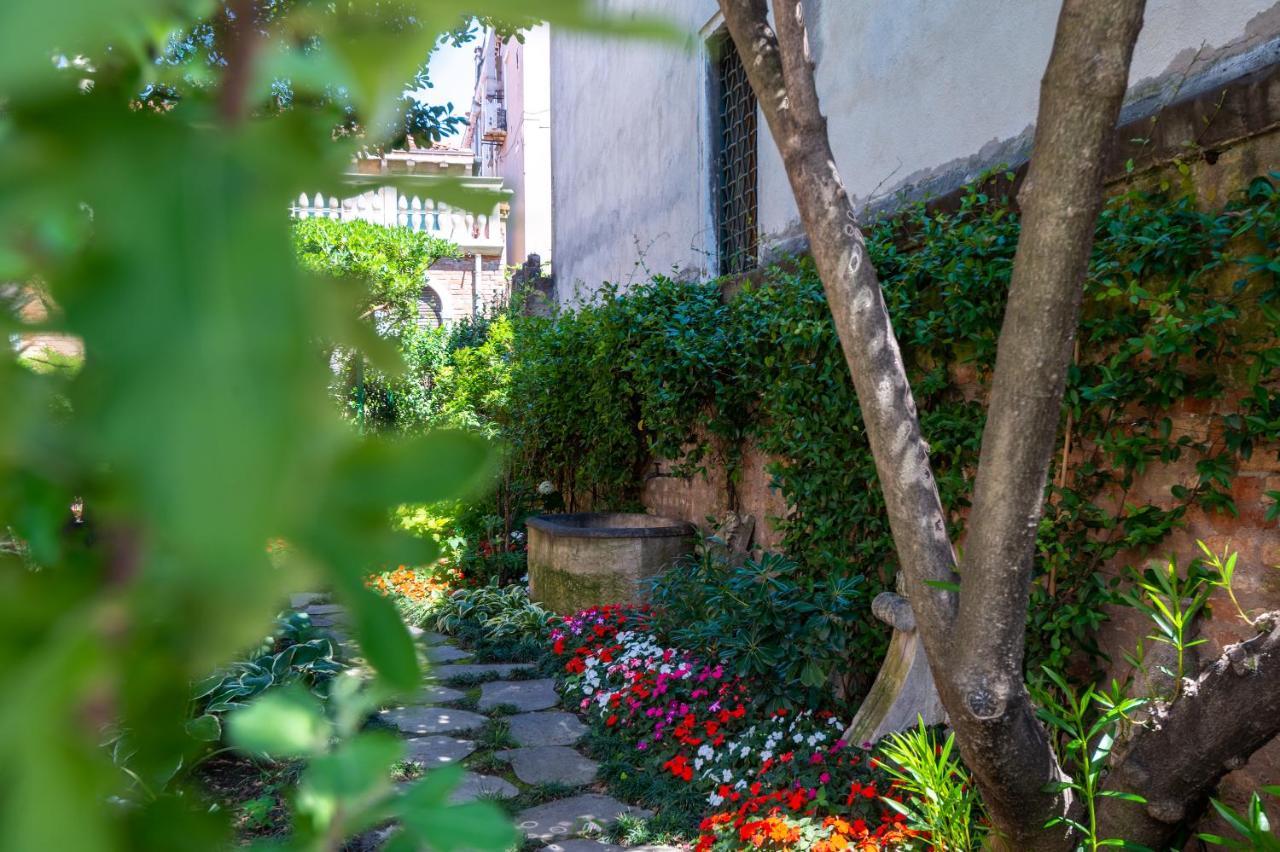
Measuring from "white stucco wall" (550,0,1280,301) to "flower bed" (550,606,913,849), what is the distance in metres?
2.75

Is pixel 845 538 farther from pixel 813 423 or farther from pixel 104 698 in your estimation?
pixel 104 698

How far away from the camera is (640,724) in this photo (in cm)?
480

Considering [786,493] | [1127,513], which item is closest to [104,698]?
[1127,513]

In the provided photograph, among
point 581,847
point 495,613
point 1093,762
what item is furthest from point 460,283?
point 1093,762

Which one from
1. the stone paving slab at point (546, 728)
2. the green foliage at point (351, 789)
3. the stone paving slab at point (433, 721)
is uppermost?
the green foliage at point (351, 789)

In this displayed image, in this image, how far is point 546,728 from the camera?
5062 mm

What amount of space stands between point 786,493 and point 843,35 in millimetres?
2972

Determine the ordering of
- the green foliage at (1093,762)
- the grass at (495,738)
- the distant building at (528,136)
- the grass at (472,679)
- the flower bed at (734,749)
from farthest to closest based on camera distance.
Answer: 1. the distant building at (528,136)
2. the grass at (472,679)
3. the grass at (495,738)
4. the flower bed at (734,749)
5. the green foliage at (1093,762)

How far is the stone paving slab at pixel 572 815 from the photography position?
379 cm

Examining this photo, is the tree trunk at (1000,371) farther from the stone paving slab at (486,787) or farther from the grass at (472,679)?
the grass at (472,679)

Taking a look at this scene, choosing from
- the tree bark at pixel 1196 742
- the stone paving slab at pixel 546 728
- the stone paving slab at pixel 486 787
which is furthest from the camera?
the stone paving slab at pixel 546 728

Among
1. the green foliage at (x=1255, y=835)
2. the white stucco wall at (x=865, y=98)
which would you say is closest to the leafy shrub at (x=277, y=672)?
the white stucco wall at (x=865, y=98)

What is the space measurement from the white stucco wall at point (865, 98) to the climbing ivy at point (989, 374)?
55 cm

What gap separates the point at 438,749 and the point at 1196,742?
3.52 m
